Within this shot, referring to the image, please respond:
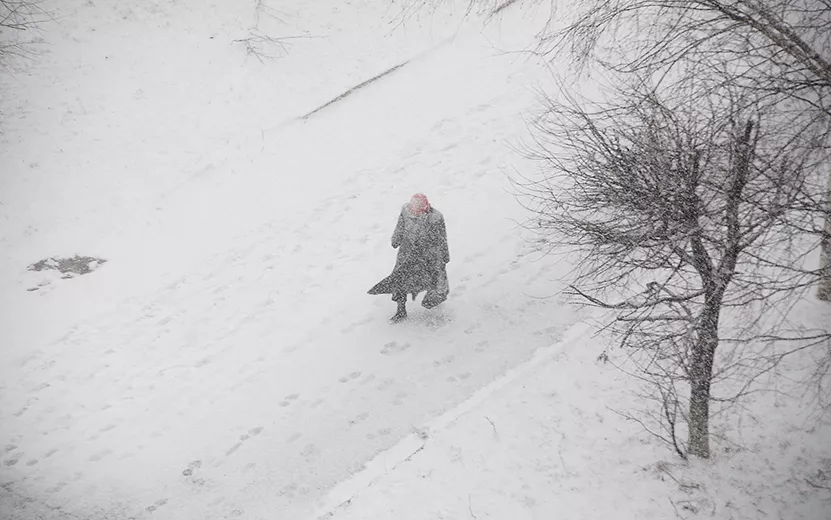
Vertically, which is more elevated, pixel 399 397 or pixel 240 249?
pixel 240 249

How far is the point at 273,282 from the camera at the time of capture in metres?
8.45

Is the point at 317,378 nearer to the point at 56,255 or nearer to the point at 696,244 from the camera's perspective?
the point at 696,244

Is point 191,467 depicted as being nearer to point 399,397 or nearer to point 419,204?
point 399,397

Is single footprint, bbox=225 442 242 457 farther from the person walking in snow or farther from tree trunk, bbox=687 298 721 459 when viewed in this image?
tree trunk, bbox=687 298 721 459

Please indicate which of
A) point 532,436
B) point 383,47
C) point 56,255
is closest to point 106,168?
point 56,255

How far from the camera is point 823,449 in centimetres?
477

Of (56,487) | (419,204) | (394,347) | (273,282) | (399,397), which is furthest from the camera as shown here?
(273,282)


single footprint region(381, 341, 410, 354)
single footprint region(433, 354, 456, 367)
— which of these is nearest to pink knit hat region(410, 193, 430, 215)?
single footprint region(381, 341, 410, 354)

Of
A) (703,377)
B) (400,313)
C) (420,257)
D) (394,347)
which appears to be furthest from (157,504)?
(703,377)

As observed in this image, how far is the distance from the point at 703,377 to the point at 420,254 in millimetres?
3636

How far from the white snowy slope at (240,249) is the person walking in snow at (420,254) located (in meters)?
0.57

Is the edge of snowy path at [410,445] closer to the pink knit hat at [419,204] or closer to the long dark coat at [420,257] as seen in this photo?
the long dark coat at [420,257]

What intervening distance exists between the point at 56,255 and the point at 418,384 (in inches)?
332

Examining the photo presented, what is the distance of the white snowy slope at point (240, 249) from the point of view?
5469mm
